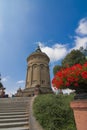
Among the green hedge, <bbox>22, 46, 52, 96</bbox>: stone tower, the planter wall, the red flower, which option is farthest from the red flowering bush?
<bbox>22, 46, 52, 96</bbox>: stone tower

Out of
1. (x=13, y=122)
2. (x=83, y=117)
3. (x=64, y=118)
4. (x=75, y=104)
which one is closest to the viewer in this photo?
(x=83, y=117)

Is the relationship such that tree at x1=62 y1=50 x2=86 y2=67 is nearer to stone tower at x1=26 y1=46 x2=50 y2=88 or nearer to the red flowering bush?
stone tower at x1=26 y1=46 x2=50 y2=88

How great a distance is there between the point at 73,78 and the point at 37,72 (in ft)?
104

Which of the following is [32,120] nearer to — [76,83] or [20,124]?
[20,124]

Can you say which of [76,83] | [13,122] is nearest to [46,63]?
[13,122]

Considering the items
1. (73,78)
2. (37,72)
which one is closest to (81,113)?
(73,78)

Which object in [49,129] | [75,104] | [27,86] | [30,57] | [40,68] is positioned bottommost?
[49,129]

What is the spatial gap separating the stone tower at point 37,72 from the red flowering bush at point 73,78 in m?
29.3

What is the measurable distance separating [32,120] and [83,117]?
3808 millimetres

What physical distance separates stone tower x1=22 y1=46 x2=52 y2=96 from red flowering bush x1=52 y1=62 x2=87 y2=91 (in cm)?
2930

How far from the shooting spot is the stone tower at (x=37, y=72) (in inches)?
1358

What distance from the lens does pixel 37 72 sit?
35562mm

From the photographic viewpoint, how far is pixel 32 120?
689cm

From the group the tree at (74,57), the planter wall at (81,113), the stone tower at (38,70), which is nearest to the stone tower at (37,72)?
the stone tower at (38,70)
